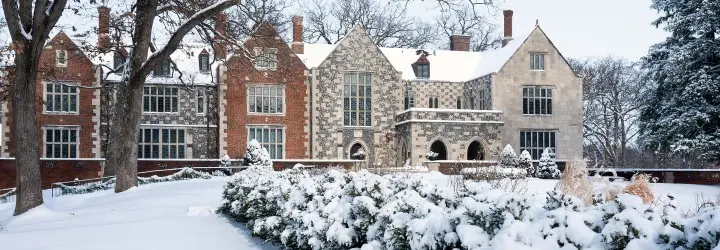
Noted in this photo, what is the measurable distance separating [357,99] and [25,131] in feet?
59.3

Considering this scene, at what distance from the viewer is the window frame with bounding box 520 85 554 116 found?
31.8 metres

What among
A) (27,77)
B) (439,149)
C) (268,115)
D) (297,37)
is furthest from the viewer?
(297,37)

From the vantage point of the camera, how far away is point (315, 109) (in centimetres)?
3030

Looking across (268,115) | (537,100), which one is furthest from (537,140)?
(268,115)

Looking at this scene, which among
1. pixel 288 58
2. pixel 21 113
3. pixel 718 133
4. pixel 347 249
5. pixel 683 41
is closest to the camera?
pixel 347 249

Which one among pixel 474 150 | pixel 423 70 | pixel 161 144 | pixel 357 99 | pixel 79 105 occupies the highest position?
pixel 423 70

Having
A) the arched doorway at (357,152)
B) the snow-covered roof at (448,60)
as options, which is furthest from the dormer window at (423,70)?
the arched doorway at (357,152)

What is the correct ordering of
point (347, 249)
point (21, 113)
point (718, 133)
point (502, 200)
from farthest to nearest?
point (718, 133), point (21, 113), point (347, 249), point (502, 200)

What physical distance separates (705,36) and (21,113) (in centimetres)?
2242

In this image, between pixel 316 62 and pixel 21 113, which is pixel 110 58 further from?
pixel 21 113

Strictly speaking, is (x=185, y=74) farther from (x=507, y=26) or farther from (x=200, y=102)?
(x=507, y=26)

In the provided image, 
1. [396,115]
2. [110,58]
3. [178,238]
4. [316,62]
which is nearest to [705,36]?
[396,115]

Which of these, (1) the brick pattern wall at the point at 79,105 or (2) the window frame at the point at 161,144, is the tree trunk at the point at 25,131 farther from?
(2) the window frame at the point at 161,144

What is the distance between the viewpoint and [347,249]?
20.8 feet
